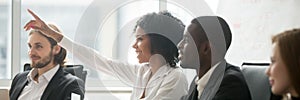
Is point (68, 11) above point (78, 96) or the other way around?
above

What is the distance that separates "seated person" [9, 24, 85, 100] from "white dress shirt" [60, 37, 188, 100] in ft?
1.41

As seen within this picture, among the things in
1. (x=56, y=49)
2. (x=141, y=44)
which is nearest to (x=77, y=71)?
(x=56, y=49)

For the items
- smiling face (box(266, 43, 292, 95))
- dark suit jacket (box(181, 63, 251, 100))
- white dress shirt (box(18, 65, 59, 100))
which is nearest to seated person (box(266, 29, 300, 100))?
smiling face (box(266, 43, 292, 95))

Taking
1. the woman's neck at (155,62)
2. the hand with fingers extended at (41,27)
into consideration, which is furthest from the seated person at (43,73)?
the woman's neck at (155,62)

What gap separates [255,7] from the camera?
2807 mm

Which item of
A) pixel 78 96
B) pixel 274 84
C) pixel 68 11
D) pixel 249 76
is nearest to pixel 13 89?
pixel 78 96

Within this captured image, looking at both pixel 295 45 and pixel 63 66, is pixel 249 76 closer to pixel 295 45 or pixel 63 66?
pixel 295 45

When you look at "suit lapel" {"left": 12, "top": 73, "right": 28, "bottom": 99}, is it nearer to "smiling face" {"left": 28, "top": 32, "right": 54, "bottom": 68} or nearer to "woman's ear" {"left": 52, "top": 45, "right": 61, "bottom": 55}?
"smiling face" {"left": 28, "top": 32, "right": 54, "bottom": 68}


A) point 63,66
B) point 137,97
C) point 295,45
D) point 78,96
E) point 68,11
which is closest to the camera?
point 295,45

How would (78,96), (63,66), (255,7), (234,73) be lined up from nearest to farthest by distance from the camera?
(234,73), (78,96), (63,66), (255,7)

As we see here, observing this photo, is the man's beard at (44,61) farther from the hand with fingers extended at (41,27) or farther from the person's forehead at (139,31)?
the person's forehead at (139,31)

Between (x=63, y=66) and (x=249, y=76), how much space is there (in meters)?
1.07

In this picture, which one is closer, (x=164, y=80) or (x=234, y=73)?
(x=234, y=73)

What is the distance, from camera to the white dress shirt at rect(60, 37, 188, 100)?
6.27 feet
